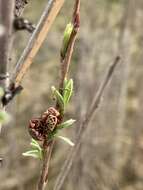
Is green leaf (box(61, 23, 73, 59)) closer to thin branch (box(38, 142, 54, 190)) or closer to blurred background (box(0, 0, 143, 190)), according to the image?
thin branch (box(38, 142, 54, 190))

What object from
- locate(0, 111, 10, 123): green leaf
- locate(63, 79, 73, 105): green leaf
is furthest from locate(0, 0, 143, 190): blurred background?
locate(0, 111, 10, 123): green leaf

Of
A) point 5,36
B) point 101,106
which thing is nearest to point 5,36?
point 5,36

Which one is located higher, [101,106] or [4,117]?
[4,117]

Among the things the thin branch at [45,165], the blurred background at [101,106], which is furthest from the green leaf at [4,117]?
the blurred background at [101,106]

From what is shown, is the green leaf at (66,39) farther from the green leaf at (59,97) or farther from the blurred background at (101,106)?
the blurred background at (101,106)

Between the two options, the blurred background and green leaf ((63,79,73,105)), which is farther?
the blurred background

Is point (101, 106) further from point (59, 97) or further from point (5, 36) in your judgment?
point (5, 36)
